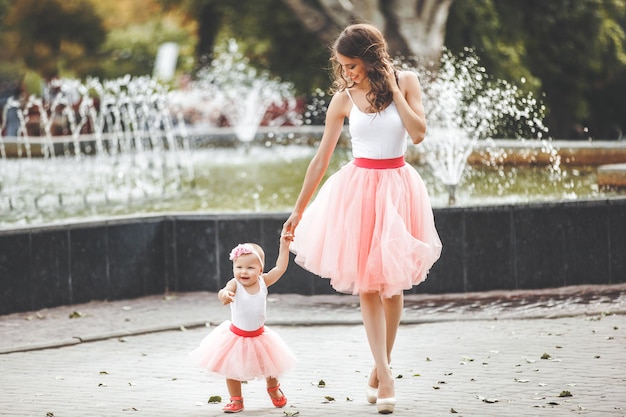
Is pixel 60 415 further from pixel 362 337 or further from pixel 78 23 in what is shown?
pixel 78 23

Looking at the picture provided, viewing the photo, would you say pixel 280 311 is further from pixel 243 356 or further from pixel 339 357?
pixel 243 356

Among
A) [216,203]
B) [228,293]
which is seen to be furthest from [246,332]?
[216,203]

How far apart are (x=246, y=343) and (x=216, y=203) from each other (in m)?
7.67

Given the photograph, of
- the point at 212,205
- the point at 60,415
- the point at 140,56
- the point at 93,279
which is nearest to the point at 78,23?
the point at 140,56

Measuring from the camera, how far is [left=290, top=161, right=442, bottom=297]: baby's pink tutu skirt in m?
6.09

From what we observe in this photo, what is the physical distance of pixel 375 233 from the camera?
6129mm

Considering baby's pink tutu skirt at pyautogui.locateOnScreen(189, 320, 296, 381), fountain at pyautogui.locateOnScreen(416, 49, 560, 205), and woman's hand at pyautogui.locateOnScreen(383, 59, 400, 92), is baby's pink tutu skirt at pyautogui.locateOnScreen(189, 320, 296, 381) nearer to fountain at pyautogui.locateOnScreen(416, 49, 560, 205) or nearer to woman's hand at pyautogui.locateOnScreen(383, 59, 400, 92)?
woman's hand at pyautogui.locateOnScreen(383, 59, 400, 92)

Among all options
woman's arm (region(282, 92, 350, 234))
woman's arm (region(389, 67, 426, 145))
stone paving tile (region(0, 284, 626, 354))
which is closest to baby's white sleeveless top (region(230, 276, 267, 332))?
woman's arm (region(282, 92, 350, 234))

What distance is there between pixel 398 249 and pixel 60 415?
1836mm

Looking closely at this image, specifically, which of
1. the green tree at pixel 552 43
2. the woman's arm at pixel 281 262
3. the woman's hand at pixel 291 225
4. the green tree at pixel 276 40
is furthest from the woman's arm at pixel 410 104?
the green tree at pixel 276 40

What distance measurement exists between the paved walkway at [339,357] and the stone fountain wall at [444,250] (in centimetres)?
13

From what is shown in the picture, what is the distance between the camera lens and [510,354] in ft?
24.1

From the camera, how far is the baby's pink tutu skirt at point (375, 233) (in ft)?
20.0

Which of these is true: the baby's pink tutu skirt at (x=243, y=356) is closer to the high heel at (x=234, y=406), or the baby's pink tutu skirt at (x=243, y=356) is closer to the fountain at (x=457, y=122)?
the high heel at (x=234, y=406)
